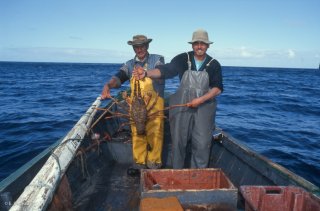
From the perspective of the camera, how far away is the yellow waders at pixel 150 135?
5145 millimetres

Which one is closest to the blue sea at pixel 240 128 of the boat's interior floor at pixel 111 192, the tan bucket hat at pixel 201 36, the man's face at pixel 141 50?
the boat's interior floor at pixel 111 192

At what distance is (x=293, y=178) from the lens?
388cm

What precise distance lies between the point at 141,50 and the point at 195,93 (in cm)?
130

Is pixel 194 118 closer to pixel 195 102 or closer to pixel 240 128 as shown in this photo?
pixel 195 102

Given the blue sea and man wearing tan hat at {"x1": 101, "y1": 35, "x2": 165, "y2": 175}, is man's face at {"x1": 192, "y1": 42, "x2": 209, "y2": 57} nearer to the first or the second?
man wearing tan hat at {"x1": 101, "y1": 35, "x2": 165, "y2": 175}

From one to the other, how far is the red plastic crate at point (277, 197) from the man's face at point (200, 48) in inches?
86.3

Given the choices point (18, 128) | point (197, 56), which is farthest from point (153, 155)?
point (18, 128)

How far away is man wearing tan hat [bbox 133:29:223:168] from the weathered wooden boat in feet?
2.99

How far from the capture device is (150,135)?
5355 mm

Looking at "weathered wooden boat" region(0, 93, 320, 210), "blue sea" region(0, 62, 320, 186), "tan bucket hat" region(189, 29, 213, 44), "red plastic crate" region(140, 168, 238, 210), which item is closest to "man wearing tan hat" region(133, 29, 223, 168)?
"tan bucket hat" region(189, 29, 213, 44)

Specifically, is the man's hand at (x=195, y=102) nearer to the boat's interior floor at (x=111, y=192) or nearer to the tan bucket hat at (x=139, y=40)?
the tan bucket hat at (x=139, y=40)

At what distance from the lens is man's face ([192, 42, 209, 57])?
15.0 ft

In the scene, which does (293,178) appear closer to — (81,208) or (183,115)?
(183,115)

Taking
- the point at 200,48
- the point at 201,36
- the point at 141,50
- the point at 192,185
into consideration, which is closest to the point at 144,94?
the point at 141,50
